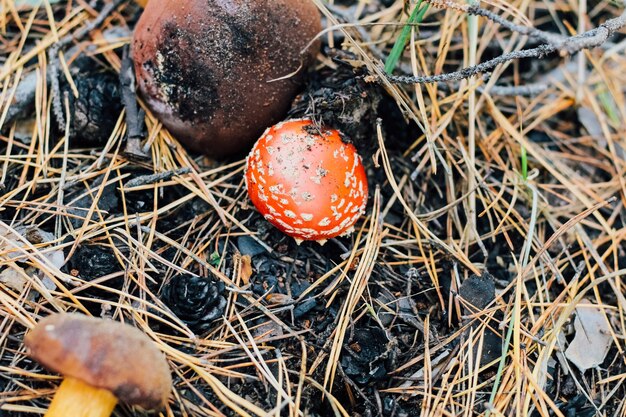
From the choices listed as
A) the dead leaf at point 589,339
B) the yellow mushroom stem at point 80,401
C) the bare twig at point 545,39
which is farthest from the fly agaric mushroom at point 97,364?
the dead leaf at point 589,339

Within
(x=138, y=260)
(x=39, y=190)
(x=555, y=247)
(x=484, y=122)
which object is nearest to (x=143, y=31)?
(x=39, y=190)

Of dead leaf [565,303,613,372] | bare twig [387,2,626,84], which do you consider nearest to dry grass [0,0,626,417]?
dead leaf [565,303,613,372]

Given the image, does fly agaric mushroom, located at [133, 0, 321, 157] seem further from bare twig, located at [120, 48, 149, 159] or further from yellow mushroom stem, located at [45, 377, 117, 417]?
yellow mushroom stem, located at [45, 377, 117, 417]

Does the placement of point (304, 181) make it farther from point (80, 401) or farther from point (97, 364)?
point (80, 401)

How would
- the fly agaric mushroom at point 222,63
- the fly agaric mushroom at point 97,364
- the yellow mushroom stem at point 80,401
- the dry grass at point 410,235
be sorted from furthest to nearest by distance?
the fly agaric mushroom at point 222,63
the dry grass at point 410,235
the yellow mushroom stem at point 80,401
the fly agaric mushroom at point 97,364

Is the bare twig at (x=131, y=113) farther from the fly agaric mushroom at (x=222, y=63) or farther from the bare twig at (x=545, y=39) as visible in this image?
the bare twig at (x=545, y=39)

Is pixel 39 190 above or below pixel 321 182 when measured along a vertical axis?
below

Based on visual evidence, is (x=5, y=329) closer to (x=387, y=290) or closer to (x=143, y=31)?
(x=143, y=31)
